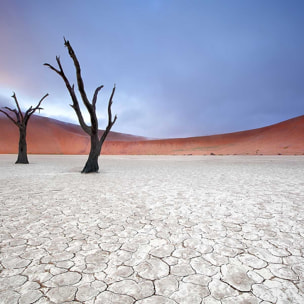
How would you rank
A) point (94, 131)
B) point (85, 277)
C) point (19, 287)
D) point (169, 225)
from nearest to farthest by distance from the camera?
point (19, 287), point (85, 277), point (169, 225), point (94, 131)

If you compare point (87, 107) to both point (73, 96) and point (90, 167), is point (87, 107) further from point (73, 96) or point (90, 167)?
point (90, 167)

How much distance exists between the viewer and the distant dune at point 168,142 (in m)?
41.1

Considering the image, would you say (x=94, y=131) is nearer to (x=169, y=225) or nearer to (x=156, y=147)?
(x=169, y=225)

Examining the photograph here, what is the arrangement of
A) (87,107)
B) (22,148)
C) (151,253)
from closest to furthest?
(151,253), (87,107), (22,148)

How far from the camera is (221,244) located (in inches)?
92.0

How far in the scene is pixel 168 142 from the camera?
66375 mm

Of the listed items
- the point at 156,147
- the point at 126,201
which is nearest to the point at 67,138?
the point at 156,147

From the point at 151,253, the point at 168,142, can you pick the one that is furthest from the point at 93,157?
the point at 168,142

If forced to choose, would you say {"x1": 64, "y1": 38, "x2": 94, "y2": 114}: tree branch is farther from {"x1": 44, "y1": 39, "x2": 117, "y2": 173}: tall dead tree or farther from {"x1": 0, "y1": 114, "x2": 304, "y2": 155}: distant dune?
{"x1": 0, "y1": 114, "x2": 304, "y2": 155}: distant dune

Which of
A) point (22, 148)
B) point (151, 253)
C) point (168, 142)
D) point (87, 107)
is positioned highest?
point (168, 142)

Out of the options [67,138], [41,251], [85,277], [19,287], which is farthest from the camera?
[67,138]

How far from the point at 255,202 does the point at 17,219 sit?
4783mm

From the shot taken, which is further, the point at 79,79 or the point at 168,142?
the point at 168,142

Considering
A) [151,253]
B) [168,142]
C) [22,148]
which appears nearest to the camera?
[151,253]
